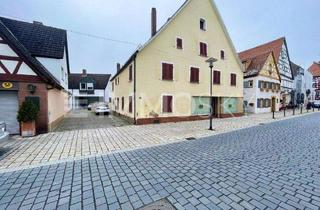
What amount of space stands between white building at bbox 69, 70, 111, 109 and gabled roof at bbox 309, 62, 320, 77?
53.1 m

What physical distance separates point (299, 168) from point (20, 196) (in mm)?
6881

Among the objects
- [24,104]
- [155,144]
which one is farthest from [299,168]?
[24,104]

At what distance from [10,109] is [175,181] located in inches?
382

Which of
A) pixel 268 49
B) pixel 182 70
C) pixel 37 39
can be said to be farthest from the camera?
pixel 268 49

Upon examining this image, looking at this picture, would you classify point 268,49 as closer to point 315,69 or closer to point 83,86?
point 315,69

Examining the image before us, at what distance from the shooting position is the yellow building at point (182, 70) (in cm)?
1379

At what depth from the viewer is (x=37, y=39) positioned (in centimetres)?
1412

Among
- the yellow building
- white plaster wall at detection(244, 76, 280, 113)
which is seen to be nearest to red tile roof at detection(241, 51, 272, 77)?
white plaster wall at detection(244, 76, 280, 113)

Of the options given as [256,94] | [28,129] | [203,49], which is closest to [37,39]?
[28,129]

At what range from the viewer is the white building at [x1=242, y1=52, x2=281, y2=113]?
24750 mm

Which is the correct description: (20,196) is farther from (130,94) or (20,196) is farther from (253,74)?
(253,74)

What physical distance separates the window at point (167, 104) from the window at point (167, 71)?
166 centimetres

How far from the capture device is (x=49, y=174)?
4.65 meters

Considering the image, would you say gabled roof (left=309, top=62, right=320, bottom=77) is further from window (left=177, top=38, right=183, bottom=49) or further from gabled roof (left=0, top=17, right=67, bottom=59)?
gabled roof (left=0, top=17, right=67, bottom=59)
